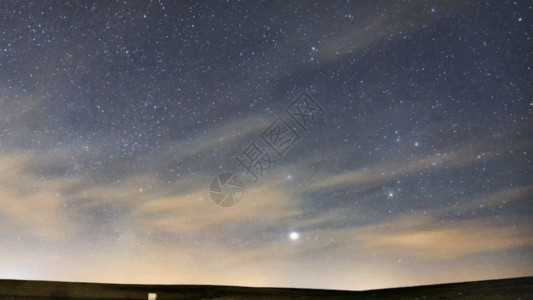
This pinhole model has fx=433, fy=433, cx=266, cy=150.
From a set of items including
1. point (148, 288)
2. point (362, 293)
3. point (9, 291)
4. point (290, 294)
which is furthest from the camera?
point (362, 293)

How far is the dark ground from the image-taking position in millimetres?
2781

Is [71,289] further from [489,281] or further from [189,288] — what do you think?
[489,281]

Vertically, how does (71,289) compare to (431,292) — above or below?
above

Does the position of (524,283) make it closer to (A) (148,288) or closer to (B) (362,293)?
(B) (362,293)

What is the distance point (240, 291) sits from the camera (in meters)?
3.24

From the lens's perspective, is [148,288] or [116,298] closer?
[116,298]

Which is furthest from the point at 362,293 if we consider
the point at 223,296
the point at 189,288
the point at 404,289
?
the point at 189,288

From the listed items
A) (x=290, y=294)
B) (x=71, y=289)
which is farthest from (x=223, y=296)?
(x=71, y=289)

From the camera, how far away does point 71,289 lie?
284 cm

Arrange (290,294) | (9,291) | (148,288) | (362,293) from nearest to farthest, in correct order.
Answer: (9,291)
(148,288)
(290,294)
(362,293)

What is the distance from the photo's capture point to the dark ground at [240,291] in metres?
2.78

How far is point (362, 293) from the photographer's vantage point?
357 centimetres

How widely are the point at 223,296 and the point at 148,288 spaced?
539 mm

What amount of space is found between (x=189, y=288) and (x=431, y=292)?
1.93 meters
